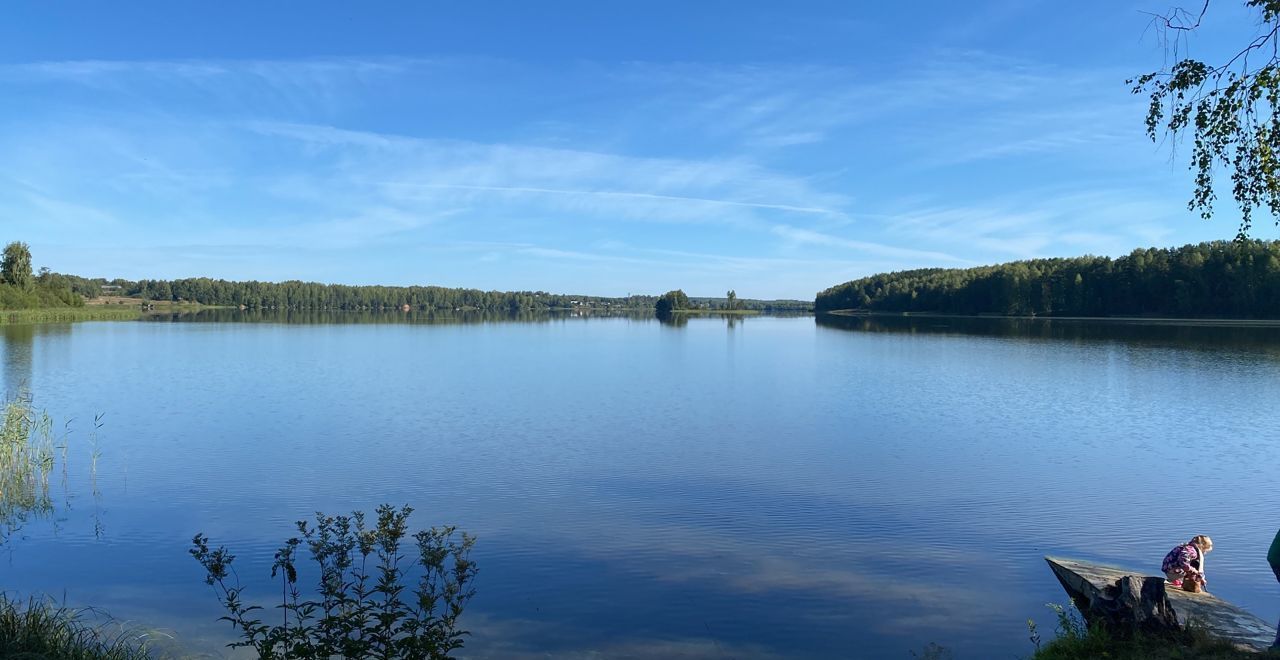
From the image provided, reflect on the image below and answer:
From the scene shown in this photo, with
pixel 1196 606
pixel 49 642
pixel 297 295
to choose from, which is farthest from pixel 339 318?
pixel 1196 606

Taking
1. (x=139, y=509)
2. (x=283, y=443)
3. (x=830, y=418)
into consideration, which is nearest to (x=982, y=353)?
(x=830, y=418)

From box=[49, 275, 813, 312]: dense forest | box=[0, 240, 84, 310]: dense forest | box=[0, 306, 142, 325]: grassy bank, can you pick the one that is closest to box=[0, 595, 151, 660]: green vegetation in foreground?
box=[0, 306, 142, 325]: grassy bank

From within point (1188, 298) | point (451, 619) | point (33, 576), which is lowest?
point (33, 576)

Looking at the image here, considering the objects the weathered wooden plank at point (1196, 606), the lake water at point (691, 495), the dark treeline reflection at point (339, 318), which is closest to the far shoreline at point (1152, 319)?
the dark treeline reflection at point (339, 318)

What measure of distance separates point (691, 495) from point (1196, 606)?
6371mm

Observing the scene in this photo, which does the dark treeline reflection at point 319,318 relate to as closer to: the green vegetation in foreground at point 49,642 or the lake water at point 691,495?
the lake water at point 691,495

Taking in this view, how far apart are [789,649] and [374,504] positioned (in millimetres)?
6576

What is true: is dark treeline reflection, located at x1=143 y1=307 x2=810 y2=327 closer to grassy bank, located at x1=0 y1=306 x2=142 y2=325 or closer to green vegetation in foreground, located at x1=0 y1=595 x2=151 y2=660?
grassy bank, located at x1=0 y1=306 x2=142 y2=325

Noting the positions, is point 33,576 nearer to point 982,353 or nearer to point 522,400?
point 522,400

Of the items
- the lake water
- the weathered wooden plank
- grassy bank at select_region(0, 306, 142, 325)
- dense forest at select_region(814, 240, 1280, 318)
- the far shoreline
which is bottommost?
the lake water

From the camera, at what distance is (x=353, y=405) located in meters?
20.7

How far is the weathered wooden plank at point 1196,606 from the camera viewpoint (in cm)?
582

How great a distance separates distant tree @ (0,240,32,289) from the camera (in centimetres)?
7206

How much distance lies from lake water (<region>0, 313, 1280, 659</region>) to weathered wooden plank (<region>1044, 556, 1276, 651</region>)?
30cm
